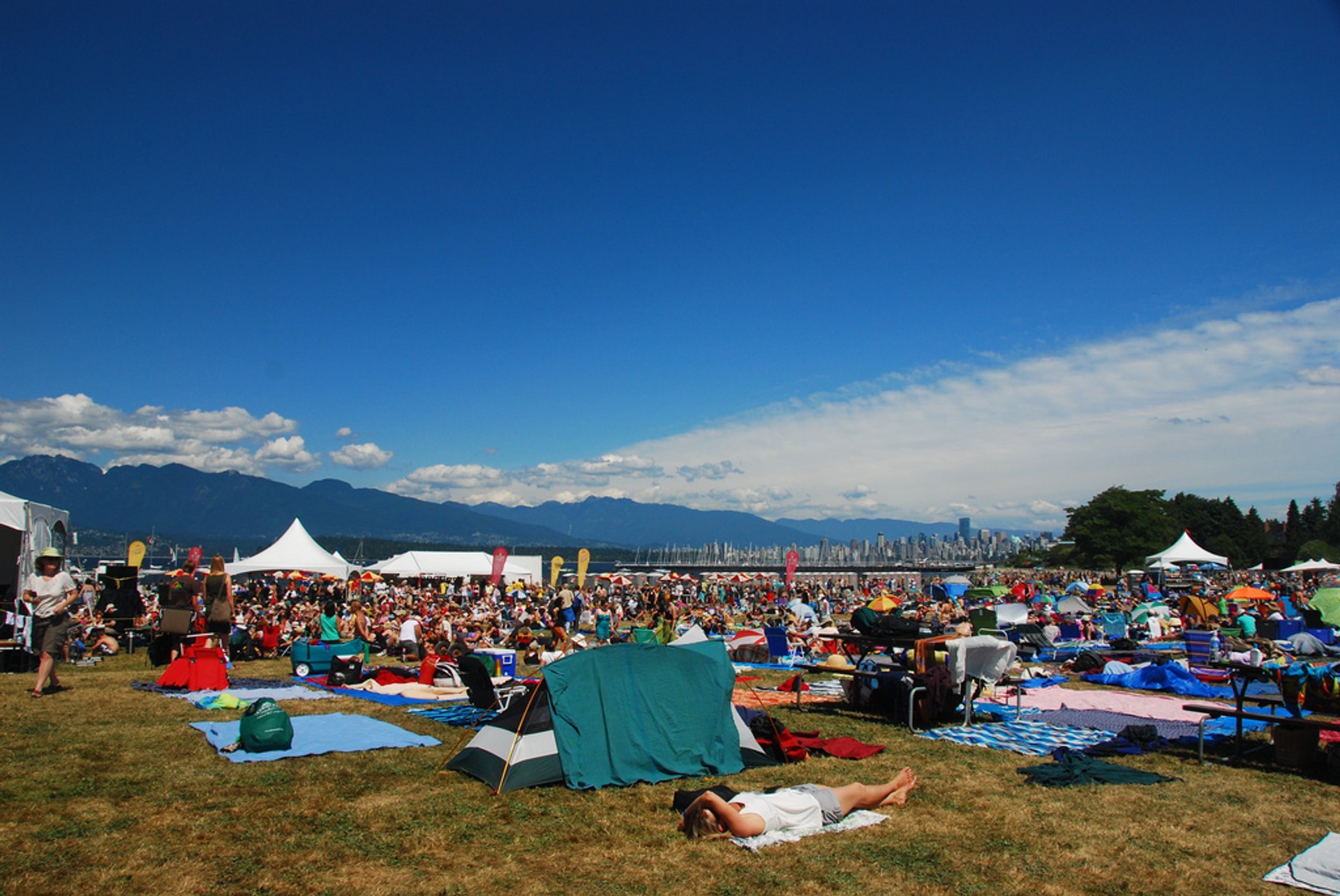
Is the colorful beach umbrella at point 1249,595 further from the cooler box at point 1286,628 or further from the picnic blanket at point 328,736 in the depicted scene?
the picnic blanket at point 328,736

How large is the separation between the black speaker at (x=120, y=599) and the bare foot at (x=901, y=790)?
15.7 m

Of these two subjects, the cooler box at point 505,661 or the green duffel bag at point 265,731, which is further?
the cooler box at point 505,661

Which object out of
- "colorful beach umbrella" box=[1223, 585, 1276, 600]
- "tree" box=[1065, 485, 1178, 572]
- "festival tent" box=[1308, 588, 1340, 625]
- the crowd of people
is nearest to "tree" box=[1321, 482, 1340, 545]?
"tree" box=[1065, 485, 1178, 572]

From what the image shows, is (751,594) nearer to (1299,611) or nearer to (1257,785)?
(1299,611)

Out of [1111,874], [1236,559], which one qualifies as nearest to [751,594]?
[1111,874]

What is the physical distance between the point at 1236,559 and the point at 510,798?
96704mm

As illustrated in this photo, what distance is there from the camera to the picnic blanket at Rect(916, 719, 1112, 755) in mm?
8039

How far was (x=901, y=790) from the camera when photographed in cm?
595

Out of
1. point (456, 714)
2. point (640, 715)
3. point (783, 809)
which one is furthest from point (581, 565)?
point (783, 809)

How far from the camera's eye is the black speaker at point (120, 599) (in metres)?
16.0

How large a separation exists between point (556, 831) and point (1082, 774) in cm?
436

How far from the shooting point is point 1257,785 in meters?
6.57

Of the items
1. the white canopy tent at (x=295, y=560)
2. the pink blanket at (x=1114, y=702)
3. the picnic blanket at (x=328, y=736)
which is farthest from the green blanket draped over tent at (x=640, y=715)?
the white canopy tent at (x=295, y=560)

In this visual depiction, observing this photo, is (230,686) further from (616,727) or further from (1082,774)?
(1082,774)
